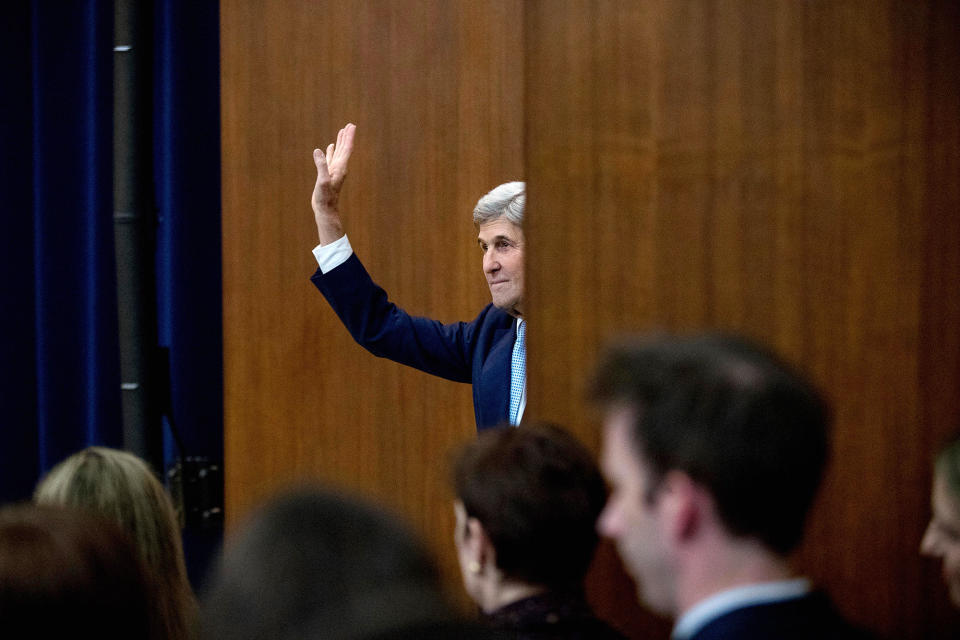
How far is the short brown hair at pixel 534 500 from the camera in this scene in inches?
37.5

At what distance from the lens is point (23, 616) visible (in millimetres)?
636

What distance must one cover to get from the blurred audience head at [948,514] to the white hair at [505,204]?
925 millimetres

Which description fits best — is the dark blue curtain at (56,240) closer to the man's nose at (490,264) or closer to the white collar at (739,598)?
the man's nose at (490,264)

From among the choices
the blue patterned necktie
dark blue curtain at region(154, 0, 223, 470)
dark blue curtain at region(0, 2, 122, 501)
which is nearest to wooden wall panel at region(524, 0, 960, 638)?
the blue patterned necktie

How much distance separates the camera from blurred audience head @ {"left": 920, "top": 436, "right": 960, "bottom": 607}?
3.28ft

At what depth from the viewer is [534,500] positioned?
96 cm

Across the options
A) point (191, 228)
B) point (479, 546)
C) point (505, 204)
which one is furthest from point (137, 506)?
point (191, 228)

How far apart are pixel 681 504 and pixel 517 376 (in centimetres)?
97

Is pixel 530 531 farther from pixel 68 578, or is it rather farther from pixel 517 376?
pixel 517 376

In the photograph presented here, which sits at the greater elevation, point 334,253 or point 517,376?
point 334,253

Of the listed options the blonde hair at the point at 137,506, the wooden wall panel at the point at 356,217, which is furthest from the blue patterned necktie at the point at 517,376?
the blonde hair at the point at 137,506

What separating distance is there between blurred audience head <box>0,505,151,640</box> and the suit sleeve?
3.36 feet

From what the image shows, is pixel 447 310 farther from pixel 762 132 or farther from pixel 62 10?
pixel 62 10

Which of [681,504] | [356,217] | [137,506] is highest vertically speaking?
[356,217]
